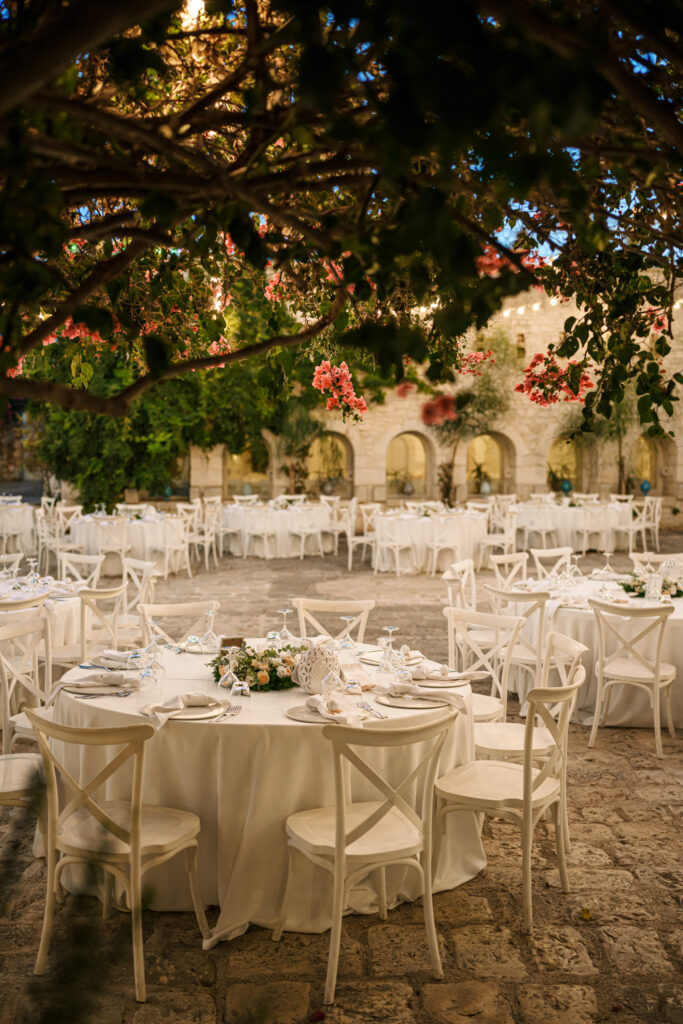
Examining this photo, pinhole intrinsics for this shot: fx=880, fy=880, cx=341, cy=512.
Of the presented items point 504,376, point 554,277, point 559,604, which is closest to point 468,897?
point 554,277

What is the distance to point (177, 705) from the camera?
130 inches

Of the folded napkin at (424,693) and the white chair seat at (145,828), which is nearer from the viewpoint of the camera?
the white chair seat at (145,828)

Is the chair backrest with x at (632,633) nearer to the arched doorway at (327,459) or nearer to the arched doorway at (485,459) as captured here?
the arched doorway at (327,459)

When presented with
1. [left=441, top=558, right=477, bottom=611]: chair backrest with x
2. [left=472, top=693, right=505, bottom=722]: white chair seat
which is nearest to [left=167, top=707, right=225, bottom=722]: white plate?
[left=472, top=693, right=505, bottom=722]: white chair seat

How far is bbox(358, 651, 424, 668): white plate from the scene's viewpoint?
3.97 metres

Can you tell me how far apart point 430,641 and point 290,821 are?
15.2 ft

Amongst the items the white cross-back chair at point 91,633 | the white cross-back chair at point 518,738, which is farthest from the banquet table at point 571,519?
the white cross-back chair at point 518,738

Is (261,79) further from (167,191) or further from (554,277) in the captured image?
(554,277)

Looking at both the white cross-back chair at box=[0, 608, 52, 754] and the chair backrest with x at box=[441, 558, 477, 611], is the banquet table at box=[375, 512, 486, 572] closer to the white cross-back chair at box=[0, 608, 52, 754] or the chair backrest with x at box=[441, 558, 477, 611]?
the chair backrest with x at box=[441, 558, 477, 611]

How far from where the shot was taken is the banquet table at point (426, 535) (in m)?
11.9

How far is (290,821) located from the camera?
3.06m

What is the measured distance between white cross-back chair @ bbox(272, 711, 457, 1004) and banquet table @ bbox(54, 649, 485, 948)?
8 cm

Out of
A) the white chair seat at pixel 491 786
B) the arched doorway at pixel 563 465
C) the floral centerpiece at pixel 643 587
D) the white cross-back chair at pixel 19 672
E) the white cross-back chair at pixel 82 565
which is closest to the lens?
the white chair seat at pixel 491 786

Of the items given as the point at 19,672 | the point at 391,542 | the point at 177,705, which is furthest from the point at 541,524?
the point at 177,705
